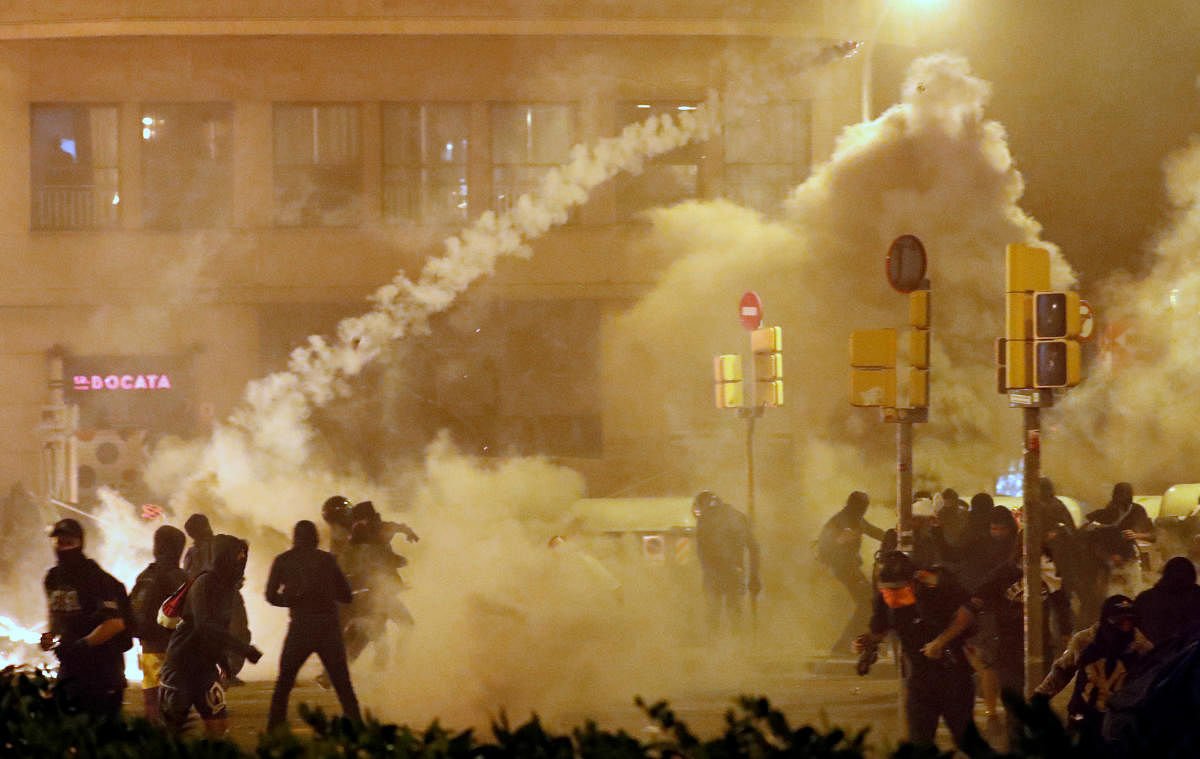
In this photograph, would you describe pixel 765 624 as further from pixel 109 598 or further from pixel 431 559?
pixel 109 598

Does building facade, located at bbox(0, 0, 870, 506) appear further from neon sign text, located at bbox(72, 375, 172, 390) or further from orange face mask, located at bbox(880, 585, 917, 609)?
orange face mask, located at bbox(880, 585, 917, 609)

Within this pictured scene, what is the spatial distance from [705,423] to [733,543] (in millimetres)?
12177

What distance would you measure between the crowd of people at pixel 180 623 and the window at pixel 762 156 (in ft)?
61.1

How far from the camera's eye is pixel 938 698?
896 cm

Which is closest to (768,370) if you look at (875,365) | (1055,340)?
(875,365)

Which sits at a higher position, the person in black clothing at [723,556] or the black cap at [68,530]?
the black cap at [68,530]

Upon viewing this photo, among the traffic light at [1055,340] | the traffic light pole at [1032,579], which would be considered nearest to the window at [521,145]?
the traffic light at [1055,340]

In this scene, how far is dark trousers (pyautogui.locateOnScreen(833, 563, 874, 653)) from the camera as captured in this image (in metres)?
14.9

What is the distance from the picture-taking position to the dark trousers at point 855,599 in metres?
14.9

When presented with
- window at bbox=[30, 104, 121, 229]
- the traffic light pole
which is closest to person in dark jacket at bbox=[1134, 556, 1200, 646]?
the traffic light pole

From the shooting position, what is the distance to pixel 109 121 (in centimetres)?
2916

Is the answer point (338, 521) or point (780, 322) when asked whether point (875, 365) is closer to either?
point (338, 521)

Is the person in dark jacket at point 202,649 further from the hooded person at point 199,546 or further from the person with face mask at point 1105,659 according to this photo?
the person with face mask at point 1105,659

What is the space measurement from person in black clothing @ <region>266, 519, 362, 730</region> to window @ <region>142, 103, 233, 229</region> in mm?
19687
